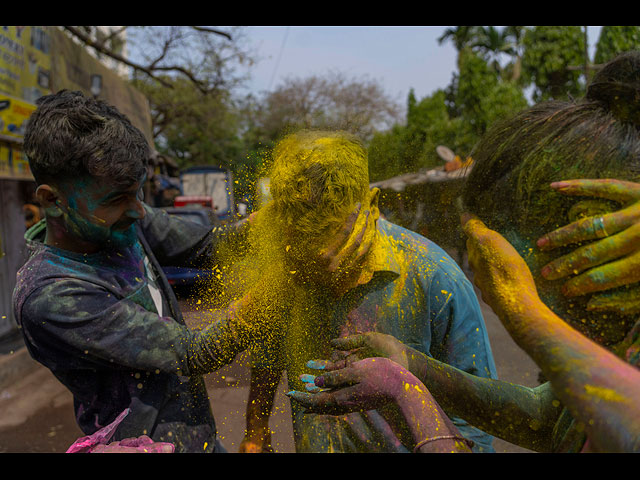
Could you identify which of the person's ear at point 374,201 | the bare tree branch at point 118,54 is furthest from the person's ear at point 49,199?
the bare tree branch at point 118,54

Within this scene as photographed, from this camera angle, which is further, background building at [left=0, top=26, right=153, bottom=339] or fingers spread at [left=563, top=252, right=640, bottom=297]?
background building at [left=0, top=26, right=153, bottom=339]

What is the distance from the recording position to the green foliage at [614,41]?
1.06 m

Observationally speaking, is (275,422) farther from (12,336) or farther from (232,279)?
(12,336)

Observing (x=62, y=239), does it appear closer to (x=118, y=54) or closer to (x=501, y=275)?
(x=501, y=275)

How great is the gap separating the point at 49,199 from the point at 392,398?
3.50 feet

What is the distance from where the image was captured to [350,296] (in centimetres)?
118

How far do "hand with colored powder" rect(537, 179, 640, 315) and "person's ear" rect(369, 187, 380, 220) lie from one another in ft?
1.32

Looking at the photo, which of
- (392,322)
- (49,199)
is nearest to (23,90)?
(49,199)

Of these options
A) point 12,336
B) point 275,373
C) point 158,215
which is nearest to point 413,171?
point 275,373

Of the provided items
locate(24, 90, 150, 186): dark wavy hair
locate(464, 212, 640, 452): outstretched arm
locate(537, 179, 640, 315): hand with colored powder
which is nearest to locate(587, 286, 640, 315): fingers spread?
locate(537, 179, 640, 315): hand with colored powder

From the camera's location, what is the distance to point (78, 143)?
1162 millimetres

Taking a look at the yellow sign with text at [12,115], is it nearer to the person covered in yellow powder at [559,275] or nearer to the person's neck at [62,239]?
the person's neck at [62,239]

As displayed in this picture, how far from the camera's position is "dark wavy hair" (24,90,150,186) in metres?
1.16

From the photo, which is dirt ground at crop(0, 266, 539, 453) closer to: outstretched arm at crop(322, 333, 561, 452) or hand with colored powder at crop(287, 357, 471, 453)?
outstretched arm at crop(322, 333, 561, 452)
